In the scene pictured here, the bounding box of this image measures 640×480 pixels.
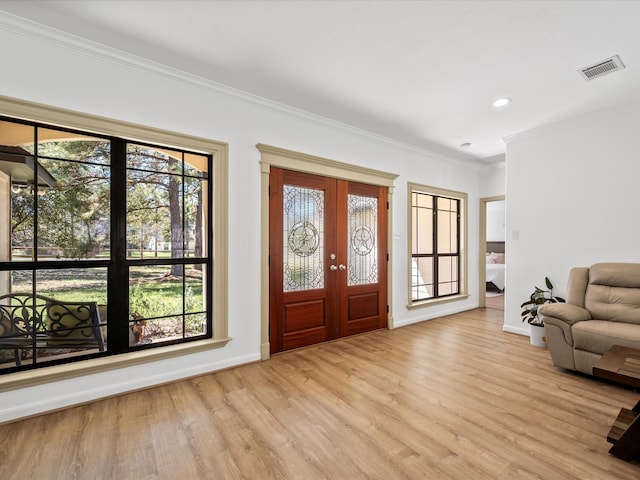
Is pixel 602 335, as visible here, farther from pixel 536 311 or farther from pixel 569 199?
pixel 569 199

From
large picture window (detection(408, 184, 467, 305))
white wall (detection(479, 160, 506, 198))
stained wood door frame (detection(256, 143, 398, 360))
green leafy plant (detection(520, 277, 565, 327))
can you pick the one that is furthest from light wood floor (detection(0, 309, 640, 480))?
white wall (detection(479, 160, 506, 198))

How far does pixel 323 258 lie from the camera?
3.89 metres

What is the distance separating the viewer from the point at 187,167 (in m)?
3.02

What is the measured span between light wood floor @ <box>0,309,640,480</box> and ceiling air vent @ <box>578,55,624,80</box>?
9.35 feet

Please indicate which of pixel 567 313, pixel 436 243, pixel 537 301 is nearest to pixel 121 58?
pixel 567 313

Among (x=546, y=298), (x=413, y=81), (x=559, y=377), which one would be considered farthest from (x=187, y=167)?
(x=546, y=298)

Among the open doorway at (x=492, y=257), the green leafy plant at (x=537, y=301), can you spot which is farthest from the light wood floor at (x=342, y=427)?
the open doorway at (x=492, y=257)

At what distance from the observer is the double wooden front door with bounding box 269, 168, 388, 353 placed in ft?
11.5

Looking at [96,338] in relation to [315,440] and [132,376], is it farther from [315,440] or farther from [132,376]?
[315,440]

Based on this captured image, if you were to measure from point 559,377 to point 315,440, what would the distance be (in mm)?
2485

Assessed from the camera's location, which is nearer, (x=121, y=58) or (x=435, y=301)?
(x=121, y=58)

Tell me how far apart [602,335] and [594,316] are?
61 centimetres

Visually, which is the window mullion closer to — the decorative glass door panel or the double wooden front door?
the double wooden front door

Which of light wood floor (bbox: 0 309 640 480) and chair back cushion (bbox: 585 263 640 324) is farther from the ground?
chair back cushion (bbox: 585 263 640 324)
